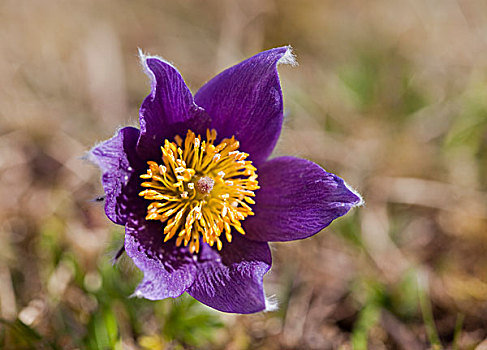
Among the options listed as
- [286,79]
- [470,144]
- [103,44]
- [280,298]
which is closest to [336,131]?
[286,79]

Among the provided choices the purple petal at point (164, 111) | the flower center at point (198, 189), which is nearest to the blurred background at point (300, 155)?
the purple petal at point (164, 111)

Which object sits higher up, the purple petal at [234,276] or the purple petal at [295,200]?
the purple petal at [295,200]

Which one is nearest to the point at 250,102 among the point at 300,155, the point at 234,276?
the point at 234,276

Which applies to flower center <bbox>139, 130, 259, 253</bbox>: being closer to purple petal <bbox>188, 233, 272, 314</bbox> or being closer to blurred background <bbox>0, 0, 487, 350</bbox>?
purple petal <bbox>188, 233, 272, 314</bbox>

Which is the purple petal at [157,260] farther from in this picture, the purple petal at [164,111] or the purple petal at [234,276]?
the purple petal at [164,111]

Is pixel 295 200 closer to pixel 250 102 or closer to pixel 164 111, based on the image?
pixel 250 102

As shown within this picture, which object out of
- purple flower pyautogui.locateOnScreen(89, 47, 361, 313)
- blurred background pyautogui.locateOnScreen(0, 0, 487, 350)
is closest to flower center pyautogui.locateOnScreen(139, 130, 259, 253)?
purple flower pyautogui.locateOnScreen(89, 47, 361, 313)
